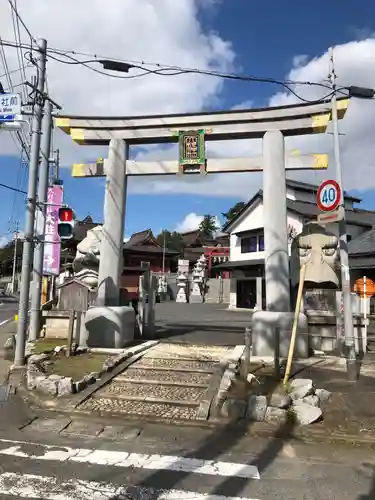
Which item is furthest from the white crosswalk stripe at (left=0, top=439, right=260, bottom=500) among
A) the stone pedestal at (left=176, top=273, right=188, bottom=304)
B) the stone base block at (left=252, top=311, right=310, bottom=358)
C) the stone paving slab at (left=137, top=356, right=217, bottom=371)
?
the stone pedestal at (left=176, top=273, right=188, bottom=304)

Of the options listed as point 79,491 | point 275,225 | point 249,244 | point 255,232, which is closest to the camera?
point 79,491

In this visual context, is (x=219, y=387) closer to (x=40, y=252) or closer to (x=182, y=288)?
(x=40, y=252)

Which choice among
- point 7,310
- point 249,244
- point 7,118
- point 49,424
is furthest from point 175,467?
point 249,244

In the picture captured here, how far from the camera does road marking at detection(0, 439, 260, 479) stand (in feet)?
15.3

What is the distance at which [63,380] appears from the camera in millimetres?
7309

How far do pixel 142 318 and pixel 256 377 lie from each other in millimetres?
5566

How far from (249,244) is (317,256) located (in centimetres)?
2568

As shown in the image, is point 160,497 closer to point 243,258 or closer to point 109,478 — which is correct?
point 109,478

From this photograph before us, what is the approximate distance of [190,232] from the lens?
7969 centimetres

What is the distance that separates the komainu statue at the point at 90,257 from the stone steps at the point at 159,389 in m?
4.53

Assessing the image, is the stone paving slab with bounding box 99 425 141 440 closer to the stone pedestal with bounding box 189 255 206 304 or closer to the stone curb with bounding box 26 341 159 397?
the stone curb with bounding box 26 341 159 397

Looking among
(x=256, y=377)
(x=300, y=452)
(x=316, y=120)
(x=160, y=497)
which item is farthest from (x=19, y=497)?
(x=316, y=120)

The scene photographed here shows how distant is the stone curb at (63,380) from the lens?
7250mm

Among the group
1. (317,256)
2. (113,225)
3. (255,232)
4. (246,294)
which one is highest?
(255,232)
